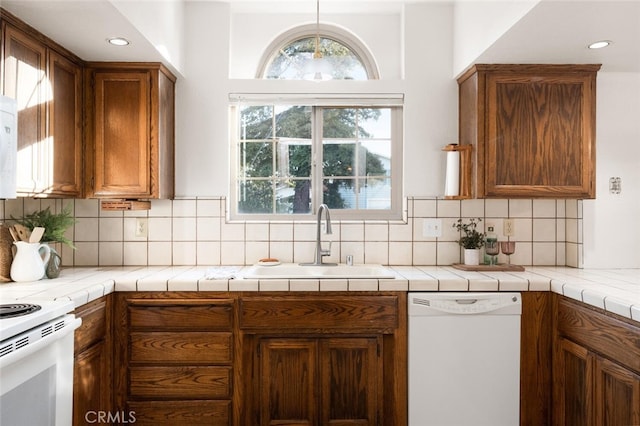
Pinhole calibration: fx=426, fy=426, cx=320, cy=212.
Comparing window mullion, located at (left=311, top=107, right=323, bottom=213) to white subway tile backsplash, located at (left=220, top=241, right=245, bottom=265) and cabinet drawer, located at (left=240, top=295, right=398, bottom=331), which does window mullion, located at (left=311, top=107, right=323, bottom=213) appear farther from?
cabinet drawer, located at (left=240, top=295, right=398, bottom=331)

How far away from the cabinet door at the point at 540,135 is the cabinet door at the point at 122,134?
192 cm

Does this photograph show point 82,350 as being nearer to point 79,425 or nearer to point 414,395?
point 79,425

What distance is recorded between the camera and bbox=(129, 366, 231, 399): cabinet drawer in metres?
2.09

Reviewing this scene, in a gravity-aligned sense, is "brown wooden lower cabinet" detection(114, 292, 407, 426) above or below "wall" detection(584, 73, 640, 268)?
below

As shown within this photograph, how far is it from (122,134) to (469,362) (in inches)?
86.7

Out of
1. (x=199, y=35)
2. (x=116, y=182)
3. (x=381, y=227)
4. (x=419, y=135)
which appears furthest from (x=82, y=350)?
(x=419, y=135)

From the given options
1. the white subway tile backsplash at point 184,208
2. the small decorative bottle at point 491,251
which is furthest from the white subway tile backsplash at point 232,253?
the small decorative bottle at point 491,251

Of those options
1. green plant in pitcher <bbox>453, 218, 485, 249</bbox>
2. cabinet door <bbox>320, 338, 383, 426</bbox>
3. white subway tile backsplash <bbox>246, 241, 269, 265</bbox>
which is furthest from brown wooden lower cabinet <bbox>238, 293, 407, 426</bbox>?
green plant in pitcher <bbox>453, 218, 485, 249</bbox>

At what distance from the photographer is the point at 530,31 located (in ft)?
6.36

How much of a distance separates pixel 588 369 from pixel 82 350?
2.16 meters

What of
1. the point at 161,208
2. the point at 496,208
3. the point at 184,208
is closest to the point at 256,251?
the point at 184,208

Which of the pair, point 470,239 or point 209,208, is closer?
point 470,239

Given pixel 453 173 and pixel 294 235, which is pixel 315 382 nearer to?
pixel 294 235

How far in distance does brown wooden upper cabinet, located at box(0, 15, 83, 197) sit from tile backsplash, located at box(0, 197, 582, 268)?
0.41 meters
